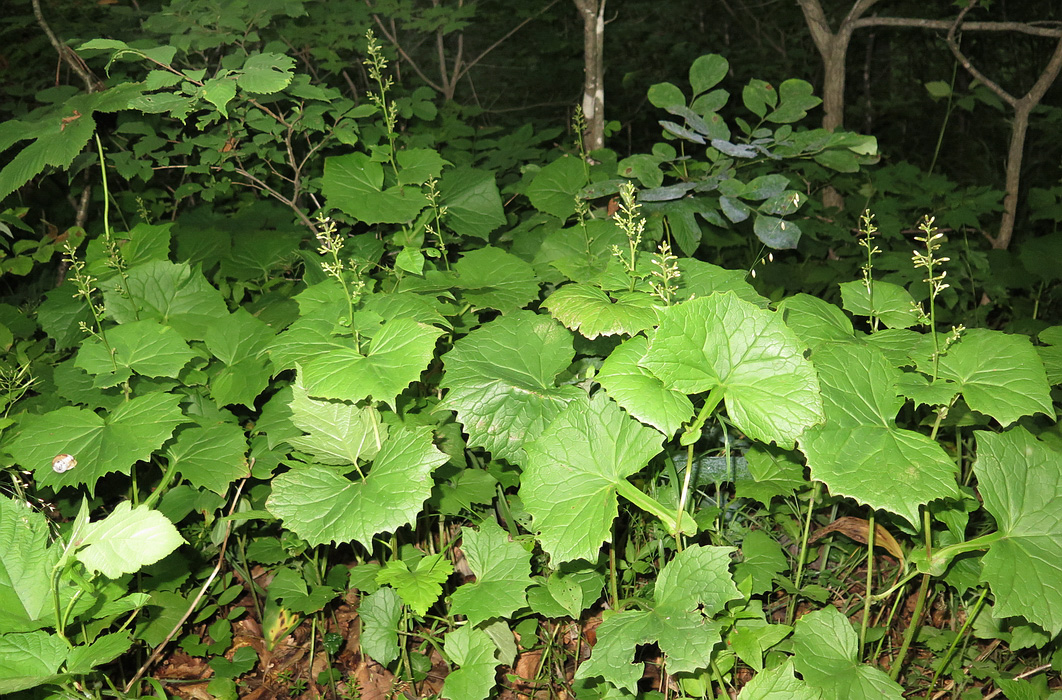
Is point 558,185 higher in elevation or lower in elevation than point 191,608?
higher

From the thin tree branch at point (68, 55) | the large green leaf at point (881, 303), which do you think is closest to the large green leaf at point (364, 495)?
the large green leaf at point (881, 303)

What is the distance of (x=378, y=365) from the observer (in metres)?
1.58

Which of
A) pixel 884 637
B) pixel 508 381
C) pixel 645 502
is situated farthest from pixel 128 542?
pixel 884 637

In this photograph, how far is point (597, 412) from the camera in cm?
155

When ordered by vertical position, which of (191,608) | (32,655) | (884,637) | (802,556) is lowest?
(884,637)

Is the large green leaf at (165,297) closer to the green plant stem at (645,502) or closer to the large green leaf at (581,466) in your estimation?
the large green leaf at (581,466)

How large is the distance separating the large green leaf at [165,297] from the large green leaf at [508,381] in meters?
0.92

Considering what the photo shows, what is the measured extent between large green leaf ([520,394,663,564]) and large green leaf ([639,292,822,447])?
17 centimetres

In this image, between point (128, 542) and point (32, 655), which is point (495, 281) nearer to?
point (128, 542)

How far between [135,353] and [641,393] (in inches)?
54.3

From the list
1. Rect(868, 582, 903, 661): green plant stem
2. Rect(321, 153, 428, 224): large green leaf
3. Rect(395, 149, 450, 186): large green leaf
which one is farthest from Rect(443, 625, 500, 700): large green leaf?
Rect(395, 149, 450, 186): large green leaf

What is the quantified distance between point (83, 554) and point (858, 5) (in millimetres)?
3808

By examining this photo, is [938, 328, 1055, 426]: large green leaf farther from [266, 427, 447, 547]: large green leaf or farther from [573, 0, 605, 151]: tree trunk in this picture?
[573, 0, 605, 151]: tree trunk

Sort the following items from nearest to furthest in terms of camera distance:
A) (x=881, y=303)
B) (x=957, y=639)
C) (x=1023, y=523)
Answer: (x=1023, y=523) < (x=957, y=639) < (x=881, y=303)
